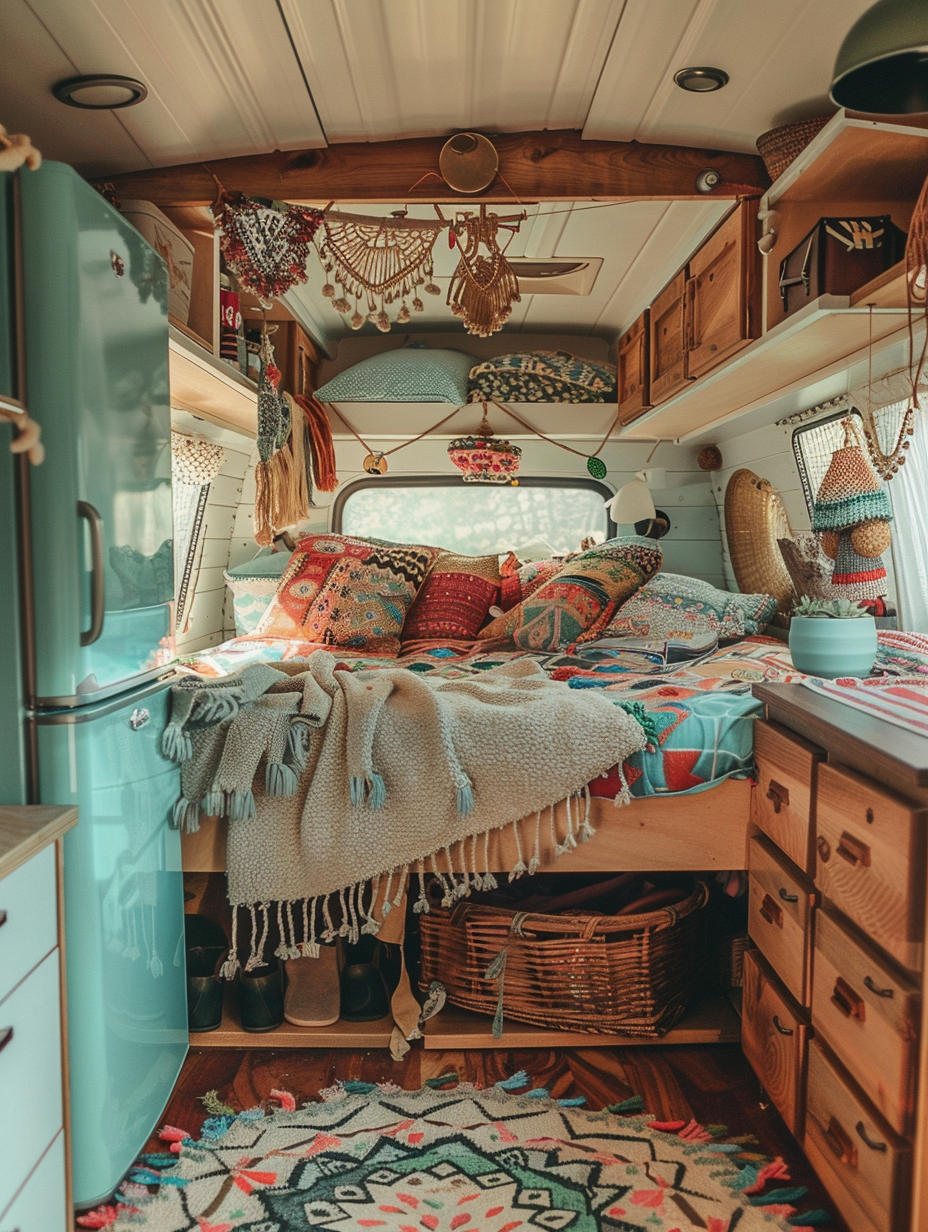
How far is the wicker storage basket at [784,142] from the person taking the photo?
213 centimetres

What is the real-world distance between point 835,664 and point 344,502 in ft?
8.61

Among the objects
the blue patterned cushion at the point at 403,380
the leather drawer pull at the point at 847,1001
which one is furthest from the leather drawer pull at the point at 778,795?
the blue patterned cushion at the point at 403,380

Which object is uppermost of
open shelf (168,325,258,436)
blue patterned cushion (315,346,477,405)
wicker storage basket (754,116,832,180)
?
wicker storage basket (754,116,832,180)

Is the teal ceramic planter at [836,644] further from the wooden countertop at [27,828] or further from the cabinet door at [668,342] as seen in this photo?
the wooden countertop at [27,828]

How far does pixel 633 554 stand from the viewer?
122 inches

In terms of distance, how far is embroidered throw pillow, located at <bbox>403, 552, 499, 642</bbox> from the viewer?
10.5ft

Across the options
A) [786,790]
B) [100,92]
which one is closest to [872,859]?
[786,790]

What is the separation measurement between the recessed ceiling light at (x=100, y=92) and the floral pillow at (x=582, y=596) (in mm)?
1781

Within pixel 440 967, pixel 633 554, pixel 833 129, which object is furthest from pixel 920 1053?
pixel 633 554

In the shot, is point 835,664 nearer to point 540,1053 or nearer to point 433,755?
point 433,755

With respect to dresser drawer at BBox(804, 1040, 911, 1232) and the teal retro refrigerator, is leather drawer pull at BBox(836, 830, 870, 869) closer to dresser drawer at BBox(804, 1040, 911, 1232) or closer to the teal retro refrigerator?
dresser drawer at BBox(804, 1040, 911, 1232)

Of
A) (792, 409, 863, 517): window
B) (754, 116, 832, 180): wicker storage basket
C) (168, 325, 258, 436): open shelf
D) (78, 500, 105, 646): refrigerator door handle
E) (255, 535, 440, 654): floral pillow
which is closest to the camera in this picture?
(78, 500, 105, 646): refrigerator door handle

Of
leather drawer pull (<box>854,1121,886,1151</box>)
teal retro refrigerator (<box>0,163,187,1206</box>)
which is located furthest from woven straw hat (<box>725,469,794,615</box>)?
teal retro refrigerator (<box>0,163,187,1206</box>)

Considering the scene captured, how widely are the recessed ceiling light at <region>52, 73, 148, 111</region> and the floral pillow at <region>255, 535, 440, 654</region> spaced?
5.16 ft
